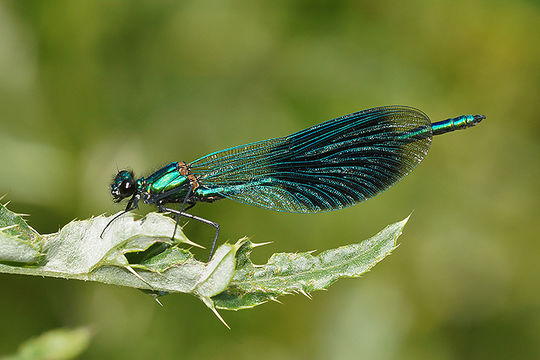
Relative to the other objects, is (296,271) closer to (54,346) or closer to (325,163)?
(54,346)

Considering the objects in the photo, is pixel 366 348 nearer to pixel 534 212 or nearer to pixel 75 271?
pixel 534 212

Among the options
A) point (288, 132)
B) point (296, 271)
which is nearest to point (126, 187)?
point (296, 271)

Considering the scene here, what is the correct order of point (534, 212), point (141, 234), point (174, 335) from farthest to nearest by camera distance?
point (534, 212), point (174, 335), point (141, 234)

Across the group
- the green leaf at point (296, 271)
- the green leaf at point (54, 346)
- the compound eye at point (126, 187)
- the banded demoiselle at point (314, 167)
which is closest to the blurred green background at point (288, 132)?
the banded demoiselle at point (314, 167)

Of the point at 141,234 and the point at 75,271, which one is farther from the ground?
the point at 141,234

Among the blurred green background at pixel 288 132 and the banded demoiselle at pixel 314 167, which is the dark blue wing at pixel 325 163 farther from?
the blurred green background at pixel 288 132

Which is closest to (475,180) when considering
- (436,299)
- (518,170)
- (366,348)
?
Result: (518,170)
